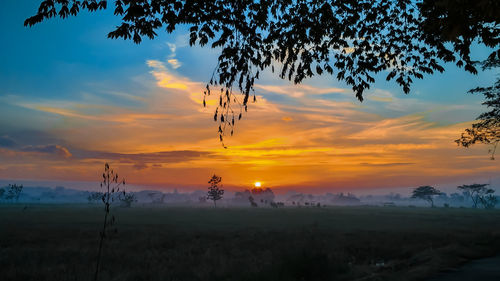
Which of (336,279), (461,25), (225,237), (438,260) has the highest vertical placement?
(461,25)

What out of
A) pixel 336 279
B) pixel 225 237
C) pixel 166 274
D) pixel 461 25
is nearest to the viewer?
pixel 461 25

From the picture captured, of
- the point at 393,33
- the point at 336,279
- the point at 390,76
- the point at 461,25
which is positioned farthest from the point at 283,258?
the point at 461,25

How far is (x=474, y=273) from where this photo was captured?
32.7 feet

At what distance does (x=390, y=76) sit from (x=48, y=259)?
23.5 m

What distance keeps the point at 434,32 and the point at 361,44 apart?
204 cm

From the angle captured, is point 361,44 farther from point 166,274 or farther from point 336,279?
point 166,274

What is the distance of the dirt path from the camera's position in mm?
9217

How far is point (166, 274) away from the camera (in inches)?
667

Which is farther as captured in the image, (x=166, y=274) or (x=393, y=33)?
(x=166, y=274)

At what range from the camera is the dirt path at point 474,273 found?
9217 millimetres

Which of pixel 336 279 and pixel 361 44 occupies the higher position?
pixel 361 44

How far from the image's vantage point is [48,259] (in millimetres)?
22297

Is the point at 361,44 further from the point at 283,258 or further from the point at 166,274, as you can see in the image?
the point at 166,274

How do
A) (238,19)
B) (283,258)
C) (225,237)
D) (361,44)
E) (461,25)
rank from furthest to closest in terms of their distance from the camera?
(225,237)
(283,258)
(361,44)
(238,19)
(461,25)
